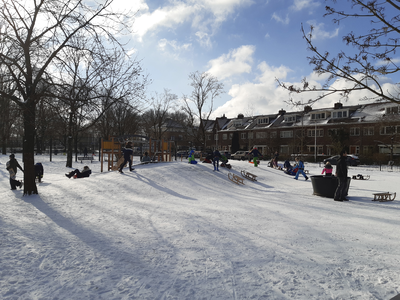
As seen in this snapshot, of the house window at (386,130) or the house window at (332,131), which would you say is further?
the house window at (332,131)

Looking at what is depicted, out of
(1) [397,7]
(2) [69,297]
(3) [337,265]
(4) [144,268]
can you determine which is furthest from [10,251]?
(1) [397,7]

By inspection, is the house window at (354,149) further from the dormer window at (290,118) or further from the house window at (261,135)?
the house window at (261,135)

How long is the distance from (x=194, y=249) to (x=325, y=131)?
46.2 metres

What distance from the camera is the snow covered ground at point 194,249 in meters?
3.66

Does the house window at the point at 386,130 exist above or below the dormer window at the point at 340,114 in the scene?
below

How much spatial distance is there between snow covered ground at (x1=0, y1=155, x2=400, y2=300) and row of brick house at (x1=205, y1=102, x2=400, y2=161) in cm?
3257

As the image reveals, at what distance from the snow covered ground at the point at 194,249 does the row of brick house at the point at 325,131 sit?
3257 cm

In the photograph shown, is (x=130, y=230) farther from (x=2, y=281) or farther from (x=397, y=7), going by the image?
(x=397, y=7)

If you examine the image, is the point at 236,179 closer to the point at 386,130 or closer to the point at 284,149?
the point at 386,130

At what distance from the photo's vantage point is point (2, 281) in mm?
3791

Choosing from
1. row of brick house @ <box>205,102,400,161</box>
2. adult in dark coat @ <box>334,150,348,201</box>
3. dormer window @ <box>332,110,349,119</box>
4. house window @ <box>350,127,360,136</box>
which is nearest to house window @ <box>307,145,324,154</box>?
row of brick house @ <box>205,102,400,161</box>

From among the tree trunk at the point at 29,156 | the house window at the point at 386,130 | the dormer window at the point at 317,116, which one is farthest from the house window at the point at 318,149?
the tree trunk at the point at 29,156

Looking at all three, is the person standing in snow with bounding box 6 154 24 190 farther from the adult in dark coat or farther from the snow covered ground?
the adult in dark coat

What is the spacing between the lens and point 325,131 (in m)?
45.7
